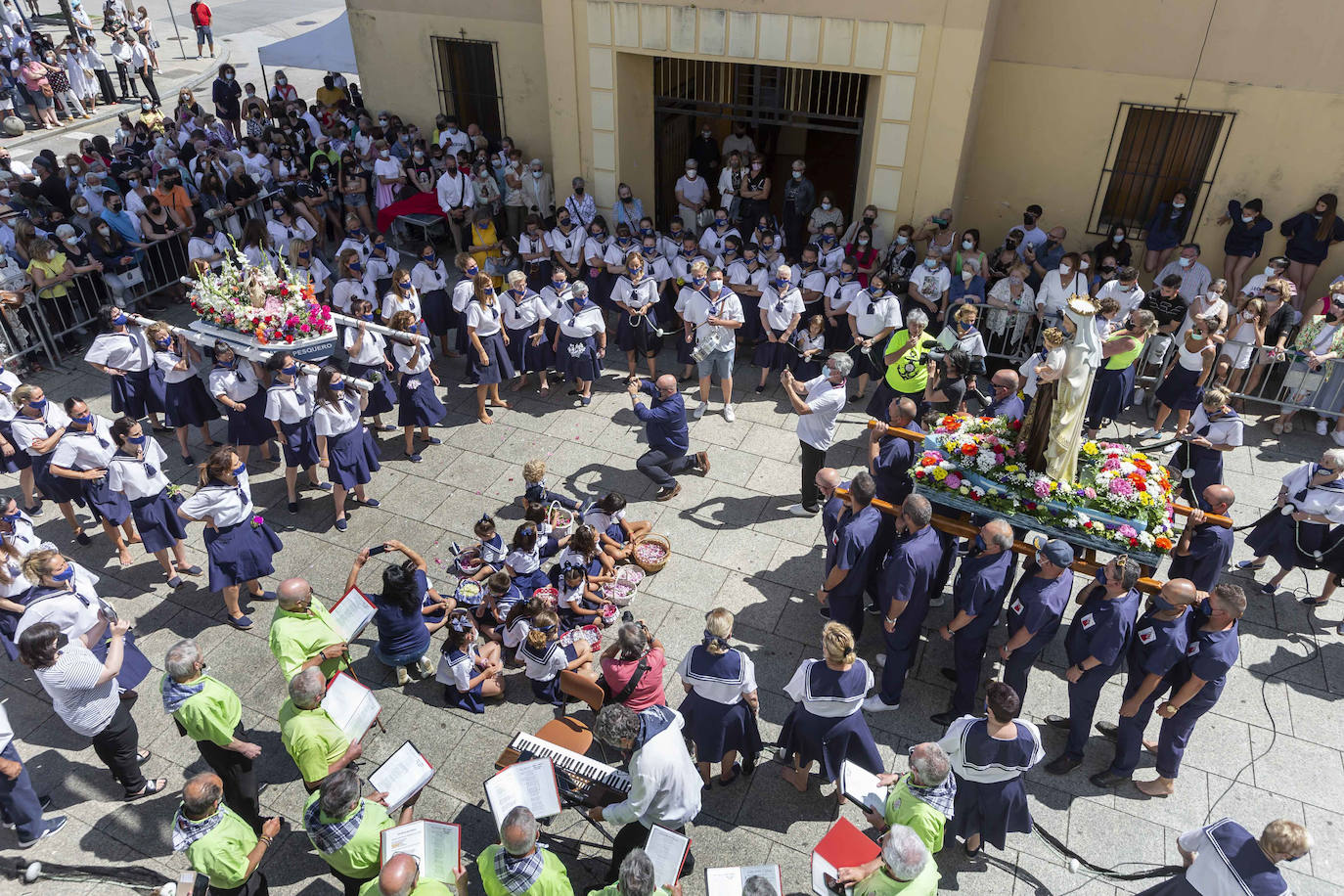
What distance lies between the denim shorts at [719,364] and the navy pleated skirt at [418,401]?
307 centimetres

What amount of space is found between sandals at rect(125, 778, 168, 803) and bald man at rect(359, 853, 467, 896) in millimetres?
2807

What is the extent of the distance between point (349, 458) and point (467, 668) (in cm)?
300

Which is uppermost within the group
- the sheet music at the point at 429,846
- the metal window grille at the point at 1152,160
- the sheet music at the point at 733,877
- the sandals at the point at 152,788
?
the metal window grille at the point at 1152,160

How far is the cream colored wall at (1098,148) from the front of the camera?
11289 millimetres

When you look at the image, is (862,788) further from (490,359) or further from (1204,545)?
(490,359)

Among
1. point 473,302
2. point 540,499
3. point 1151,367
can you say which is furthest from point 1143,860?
point 473,302

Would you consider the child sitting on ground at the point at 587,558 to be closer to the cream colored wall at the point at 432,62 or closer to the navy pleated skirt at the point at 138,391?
the navy pleated skirt at the point at 138,391

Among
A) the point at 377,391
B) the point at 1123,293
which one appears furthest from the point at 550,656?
the point at 1123,293

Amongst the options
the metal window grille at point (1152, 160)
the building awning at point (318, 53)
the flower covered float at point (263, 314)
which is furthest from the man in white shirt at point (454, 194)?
the metal window grille at point (1152, 160)

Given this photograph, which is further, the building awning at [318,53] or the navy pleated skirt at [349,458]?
the building awning at [318,53]

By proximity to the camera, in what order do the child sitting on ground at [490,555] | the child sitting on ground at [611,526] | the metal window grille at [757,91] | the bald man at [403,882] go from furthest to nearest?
1. the metal window grille at [757,91]
2. the child sitting on ground at [611,526]
3. the child sitting on ground at [490,555]
4. the bald man at [403,882]

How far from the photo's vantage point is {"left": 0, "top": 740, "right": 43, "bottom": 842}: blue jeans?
600 centimetres

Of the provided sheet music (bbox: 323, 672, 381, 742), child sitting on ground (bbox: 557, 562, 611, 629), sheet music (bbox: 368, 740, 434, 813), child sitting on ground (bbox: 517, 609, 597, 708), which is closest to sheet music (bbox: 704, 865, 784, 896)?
child sitting on ground (bbox: 517, 609, 597, 708)

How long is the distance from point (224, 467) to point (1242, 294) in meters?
11.2
